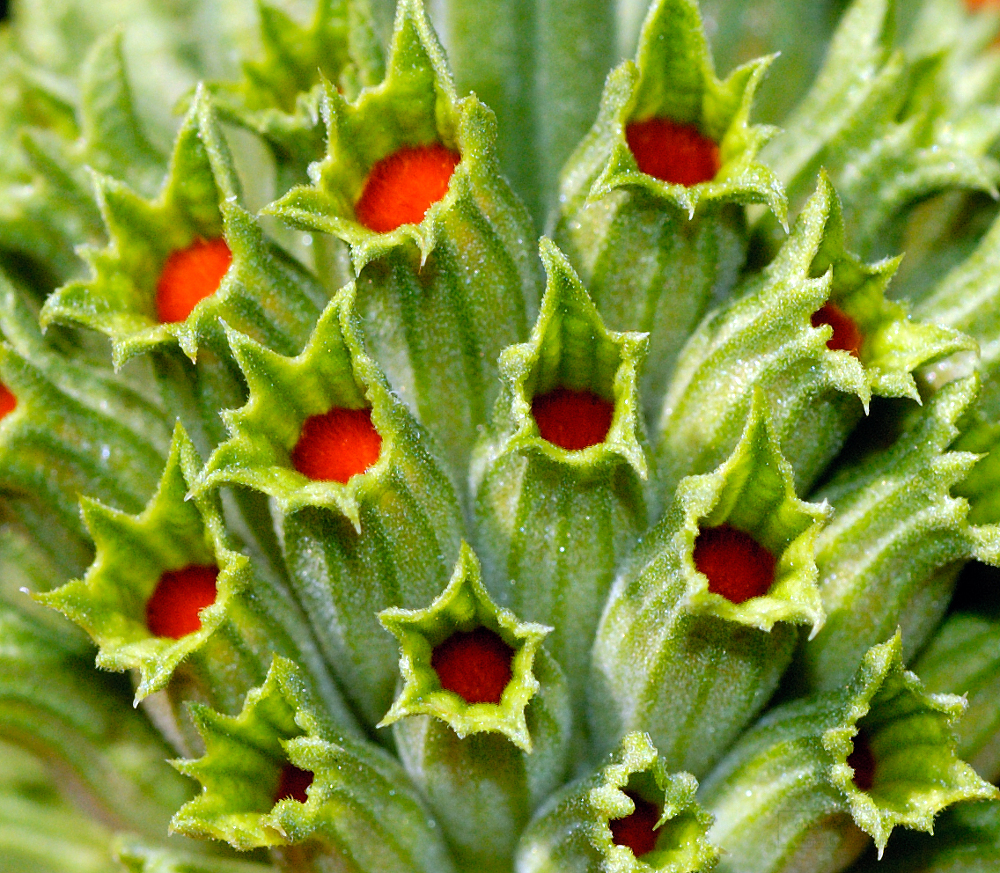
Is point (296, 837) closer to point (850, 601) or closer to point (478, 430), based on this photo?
point (478, 430)

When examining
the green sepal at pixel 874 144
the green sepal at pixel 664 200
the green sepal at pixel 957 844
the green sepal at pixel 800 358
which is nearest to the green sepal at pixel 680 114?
the green sepal at pixel 664 200

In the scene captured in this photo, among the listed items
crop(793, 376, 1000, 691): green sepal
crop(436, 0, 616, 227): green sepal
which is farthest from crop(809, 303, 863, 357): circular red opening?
crop(436, 0, 616, 227): green sepal

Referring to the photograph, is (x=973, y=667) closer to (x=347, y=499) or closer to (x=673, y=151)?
(x=673, y=151)

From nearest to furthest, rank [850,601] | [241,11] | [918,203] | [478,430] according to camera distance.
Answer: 1. [850,601]
2. [478,430]
3. [918,203]
4. [241,11]

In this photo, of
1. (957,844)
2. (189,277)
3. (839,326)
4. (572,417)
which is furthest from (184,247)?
(957,844)

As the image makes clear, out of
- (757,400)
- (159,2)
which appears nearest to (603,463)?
(757,400)

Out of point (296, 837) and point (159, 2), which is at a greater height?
point (159, 2)

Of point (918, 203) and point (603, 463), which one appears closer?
point (603, 463)

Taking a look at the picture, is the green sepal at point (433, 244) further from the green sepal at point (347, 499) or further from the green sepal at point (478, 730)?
the green sepal at point (478, 730)
